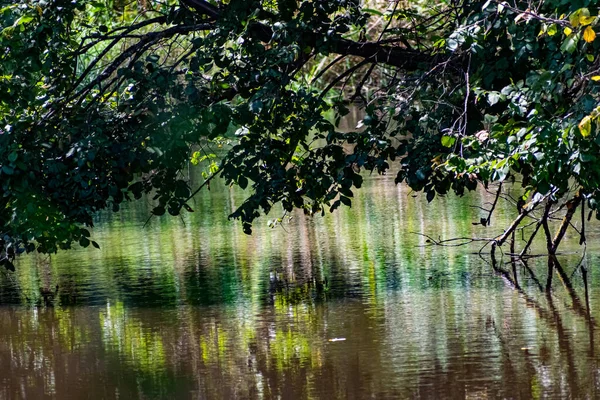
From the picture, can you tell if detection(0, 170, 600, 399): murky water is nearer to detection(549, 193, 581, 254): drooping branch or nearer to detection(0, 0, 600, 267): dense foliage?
detection(549, 193, 581, 254): drooping branch

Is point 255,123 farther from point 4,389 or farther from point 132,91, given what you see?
point 4,389

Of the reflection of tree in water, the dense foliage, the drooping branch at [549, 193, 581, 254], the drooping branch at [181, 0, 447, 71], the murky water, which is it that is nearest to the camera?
the reflection of tree in water

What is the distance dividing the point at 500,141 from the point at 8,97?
3.69 m

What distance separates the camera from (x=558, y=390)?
6523 mm

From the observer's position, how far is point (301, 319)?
8820mm

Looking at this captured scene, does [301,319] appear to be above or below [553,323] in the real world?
above

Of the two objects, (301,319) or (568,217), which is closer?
(301,319)

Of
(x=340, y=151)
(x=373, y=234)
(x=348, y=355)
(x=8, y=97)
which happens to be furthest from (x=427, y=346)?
(x=373, y=234)

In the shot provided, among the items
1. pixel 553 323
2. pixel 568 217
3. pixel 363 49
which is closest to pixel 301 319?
pixel 553 323

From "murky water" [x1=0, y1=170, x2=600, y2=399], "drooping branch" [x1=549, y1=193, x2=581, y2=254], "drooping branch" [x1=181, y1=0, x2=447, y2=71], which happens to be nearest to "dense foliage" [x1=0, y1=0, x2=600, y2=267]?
"drooping branch" [x1=181, y1=0, x2=447, y2=71]

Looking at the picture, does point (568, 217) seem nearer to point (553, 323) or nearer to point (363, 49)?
point (553, 323)

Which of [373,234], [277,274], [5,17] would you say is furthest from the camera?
[373,234]

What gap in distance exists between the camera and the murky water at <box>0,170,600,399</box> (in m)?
7.03

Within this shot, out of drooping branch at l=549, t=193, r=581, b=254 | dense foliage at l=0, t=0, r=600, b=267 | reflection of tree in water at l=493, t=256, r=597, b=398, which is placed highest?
dense foliage at l=0, t=0, r=600, b=267
